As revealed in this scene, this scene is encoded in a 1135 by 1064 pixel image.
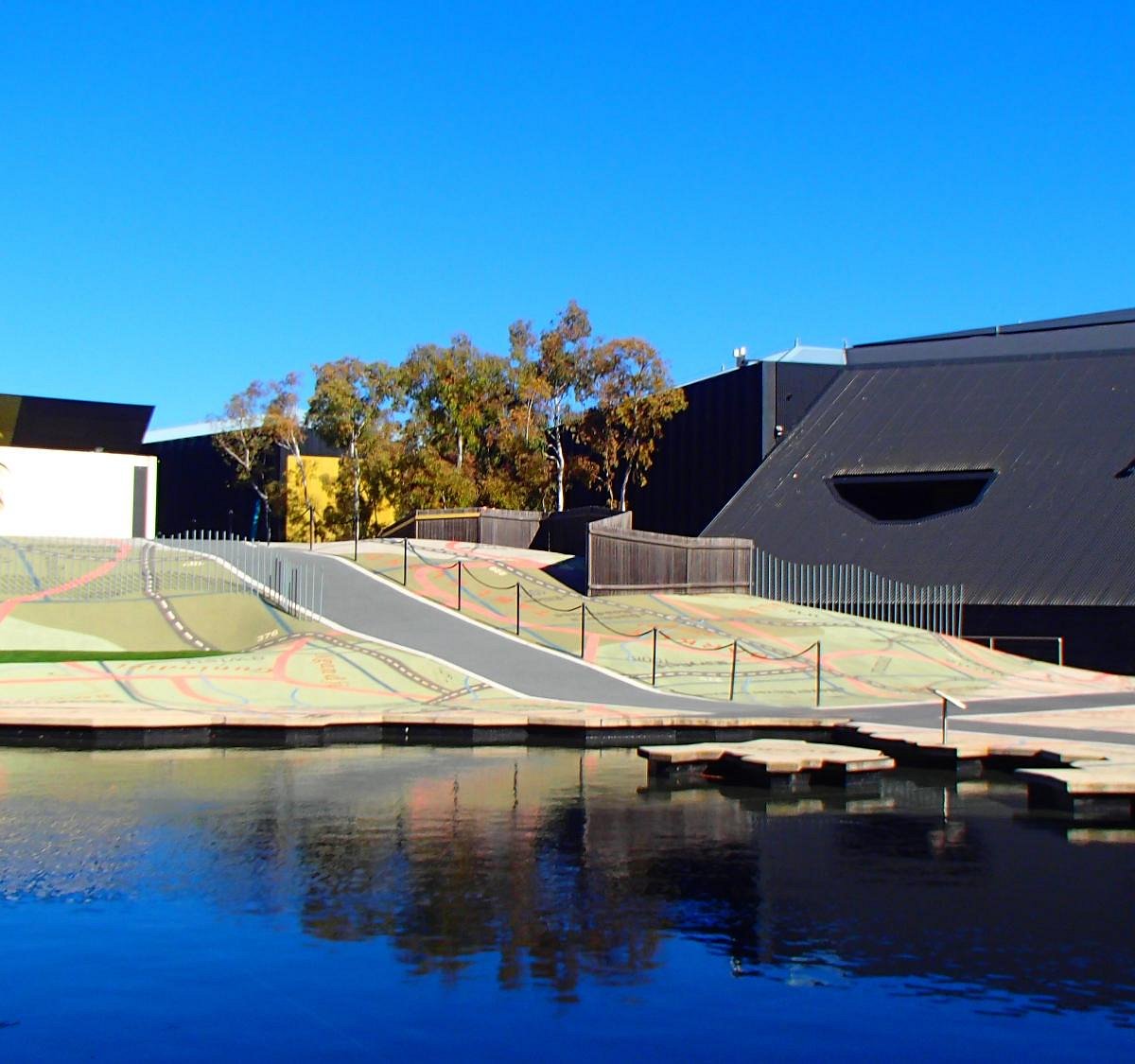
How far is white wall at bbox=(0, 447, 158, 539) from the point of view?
3225cm

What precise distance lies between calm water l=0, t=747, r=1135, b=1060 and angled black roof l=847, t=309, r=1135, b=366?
25939mm

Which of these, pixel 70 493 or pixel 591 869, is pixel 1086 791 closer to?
pixel 591 869

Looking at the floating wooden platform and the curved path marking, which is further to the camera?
the curved path marking

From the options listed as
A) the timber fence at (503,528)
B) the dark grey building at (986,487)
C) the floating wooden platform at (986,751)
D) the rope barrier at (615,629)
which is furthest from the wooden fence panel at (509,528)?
the floating wooden platform at (986,751)

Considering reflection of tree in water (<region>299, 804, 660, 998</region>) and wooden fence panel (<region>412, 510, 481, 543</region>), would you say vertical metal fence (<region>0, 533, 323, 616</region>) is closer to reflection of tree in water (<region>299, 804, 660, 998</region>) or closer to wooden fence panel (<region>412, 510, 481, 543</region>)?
wooden fence panel (<region>412, 510, 481, 543</region>)

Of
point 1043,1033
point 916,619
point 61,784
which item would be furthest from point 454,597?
point 1043,1033

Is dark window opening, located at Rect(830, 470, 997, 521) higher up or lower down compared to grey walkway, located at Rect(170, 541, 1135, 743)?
higher up

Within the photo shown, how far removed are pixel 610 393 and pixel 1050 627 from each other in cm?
1987

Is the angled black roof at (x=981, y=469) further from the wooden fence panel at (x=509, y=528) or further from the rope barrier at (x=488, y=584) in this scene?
the wooden fence panel at (x=509, y=528)

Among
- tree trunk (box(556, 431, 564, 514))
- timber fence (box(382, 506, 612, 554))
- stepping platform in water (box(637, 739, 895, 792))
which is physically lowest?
stepping platform in water (box(637, 739, 895, 792))

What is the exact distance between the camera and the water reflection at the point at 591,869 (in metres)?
8.57

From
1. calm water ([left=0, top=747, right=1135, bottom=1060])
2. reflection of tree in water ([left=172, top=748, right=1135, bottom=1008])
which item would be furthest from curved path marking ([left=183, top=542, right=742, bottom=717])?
reflection of tree in water ([left=172, top=748, right=1135, bottom=1008])

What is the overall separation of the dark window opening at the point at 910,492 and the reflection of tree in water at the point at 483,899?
2175 cm

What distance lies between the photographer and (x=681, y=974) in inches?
324
